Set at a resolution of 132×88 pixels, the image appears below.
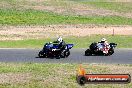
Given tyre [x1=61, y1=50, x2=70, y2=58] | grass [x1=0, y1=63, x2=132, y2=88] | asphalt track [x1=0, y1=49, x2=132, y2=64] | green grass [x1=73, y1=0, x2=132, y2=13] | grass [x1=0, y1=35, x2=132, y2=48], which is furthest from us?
green grass [x1=73, y1=0, x2=132, y2=13]

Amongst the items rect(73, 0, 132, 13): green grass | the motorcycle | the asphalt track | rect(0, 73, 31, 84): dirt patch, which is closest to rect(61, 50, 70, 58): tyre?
the motorcycle

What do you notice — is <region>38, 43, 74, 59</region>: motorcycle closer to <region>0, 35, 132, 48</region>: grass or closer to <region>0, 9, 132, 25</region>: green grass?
<region>0, 35, 132, 48</region>: grass

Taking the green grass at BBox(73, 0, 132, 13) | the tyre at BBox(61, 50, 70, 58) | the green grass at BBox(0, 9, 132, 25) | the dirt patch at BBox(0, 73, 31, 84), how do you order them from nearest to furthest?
the dirt patch at BBox(0, 73, 31, 84)
the tyre at BBox(61, 50, 70, 58)
the green grass at BBox(0, 9, 132, 25)
the green grass at BBox(73, 0, 132, 13)

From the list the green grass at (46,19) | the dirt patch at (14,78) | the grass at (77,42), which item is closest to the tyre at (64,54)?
the grass at (77,42)

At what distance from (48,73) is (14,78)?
6.83 ft

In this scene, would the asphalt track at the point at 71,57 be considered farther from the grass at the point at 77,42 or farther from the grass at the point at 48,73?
the grass at the point at 77,42

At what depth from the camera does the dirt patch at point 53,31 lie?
139 ft

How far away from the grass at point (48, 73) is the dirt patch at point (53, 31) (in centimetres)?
1466

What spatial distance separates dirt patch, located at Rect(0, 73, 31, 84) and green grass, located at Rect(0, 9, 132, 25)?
88.8ft

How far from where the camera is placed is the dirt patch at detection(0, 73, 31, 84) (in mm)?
22609

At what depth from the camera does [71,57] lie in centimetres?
3011

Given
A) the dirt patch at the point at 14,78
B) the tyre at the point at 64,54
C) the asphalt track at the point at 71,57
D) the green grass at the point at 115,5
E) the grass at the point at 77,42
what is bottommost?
the green grass at the point at 115,5

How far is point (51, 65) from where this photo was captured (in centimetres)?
2675

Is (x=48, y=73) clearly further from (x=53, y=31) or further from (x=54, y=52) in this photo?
(x=53, y=31)
